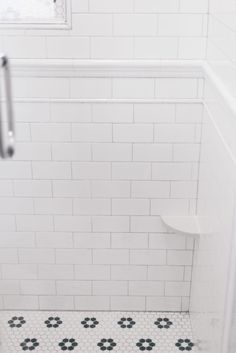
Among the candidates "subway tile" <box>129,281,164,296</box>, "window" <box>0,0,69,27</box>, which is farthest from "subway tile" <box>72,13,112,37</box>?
"subway tile" <box>129,281,164,296</box>

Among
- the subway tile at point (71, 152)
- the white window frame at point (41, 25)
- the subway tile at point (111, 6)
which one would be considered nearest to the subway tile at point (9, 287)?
the subway tile at point (71, 152)

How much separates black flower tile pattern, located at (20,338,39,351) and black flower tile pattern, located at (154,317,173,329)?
659mm

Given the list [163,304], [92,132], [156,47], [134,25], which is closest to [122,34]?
[134,25]

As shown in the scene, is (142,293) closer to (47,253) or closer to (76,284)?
(76,284)

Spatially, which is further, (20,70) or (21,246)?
(21,246)

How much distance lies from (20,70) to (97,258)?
3.54ft

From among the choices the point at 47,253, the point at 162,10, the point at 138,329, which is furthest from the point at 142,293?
the point at 162,10

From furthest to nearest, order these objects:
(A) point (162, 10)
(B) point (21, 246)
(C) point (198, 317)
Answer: (B) point (21, 246)
(C) point (198, 317)
(A) point (162, 10)

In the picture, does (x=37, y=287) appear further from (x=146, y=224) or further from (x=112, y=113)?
(x=112, y=113)

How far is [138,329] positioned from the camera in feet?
8.99

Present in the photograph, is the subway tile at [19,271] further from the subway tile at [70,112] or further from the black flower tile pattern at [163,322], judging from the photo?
the subway tile at [70,112]

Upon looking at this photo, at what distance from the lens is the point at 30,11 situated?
241cm

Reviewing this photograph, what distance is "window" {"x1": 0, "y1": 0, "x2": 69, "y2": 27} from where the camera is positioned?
239 cm

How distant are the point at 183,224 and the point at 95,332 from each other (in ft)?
2.49
